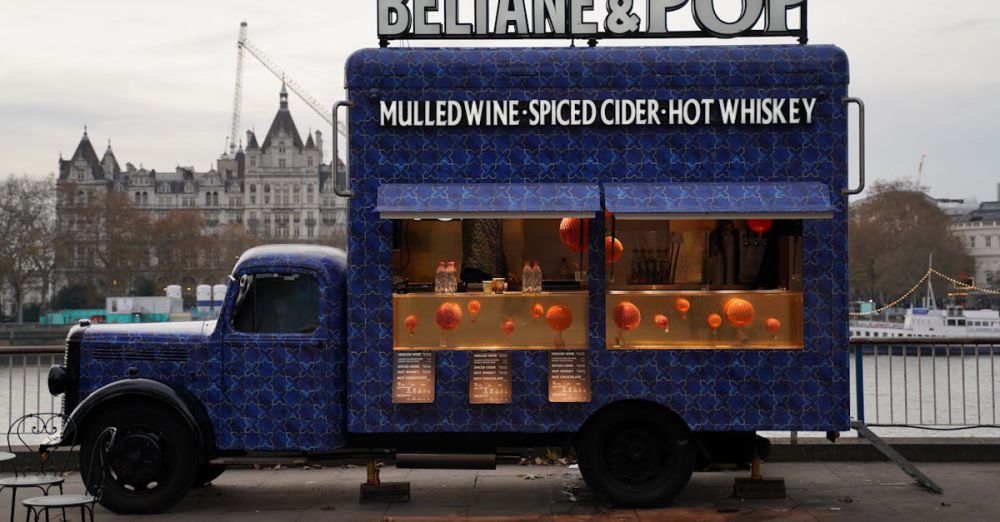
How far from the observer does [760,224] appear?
9461 millimetres

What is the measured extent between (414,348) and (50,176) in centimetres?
10375

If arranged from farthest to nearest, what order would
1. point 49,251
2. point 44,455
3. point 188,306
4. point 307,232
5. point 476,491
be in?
point 307,232 < point 188,306 < point 49,251 < point 476,491 < point 44,455

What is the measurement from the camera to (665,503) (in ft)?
29.6

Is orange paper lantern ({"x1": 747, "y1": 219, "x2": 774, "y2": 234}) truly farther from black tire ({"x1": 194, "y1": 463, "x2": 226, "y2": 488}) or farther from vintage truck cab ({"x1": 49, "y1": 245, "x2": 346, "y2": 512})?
black tire ({"x1": 194, "y1": 463, "x2": 226, "y2": 488})

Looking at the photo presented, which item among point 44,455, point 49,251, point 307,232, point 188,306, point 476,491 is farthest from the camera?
point 307,232

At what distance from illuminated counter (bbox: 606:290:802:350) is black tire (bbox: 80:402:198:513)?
3521mm

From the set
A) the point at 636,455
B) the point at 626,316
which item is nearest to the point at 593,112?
the point at 626,316

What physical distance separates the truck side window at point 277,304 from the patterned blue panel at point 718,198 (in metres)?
2.55

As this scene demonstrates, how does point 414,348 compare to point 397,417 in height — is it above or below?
above

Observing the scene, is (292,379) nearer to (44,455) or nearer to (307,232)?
(44,455)

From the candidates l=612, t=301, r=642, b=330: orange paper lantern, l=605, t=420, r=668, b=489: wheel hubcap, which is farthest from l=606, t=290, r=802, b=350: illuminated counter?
l=605, t=420, r=668, b=489: wheel hubcap

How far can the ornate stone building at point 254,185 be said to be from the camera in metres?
166

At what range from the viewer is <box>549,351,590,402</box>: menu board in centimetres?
893

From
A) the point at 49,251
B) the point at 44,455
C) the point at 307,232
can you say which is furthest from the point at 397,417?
the point at 307,232
